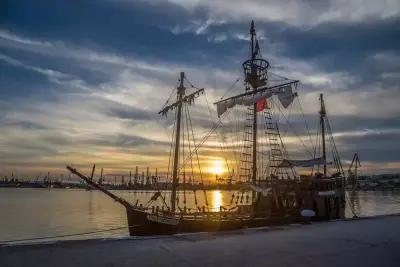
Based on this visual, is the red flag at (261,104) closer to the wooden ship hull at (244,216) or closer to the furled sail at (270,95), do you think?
the furled sail at (270,95)

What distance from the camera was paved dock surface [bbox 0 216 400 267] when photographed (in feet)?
31.9

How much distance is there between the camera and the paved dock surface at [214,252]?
31.9ft

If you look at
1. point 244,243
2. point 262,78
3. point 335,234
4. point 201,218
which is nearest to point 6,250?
point 244,243

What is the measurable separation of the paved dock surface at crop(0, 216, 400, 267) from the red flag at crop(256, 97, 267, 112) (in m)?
24.7

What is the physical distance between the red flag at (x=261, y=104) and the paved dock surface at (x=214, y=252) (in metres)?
24.7

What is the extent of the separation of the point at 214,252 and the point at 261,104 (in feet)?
96.1

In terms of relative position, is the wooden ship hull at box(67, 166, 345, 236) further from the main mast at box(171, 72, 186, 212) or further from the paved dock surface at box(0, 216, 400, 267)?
the paved dock surface at box(0, 216, 400, 267)

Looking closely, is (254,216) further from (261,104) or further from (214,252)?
(214,252)

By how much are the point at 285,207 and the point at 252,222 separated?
12.7 ft

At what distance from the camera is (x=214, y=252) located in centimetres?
1120

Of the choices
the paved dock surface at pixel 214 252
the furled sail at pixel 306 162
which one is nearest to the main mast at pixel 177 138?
the furled sail at pixel 306 162

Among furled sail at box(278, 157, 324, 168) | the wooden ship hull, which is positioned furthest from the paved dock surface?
furled sail at box(278, 157, 324, 168)

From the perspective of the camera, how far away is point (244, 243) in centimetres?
1302

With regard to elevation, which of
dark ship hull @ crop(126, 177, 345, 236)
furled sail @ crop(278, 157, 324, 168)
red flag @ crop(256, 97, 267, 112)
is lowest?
dark ship hull @ crop(126, 177, 345, 236)
